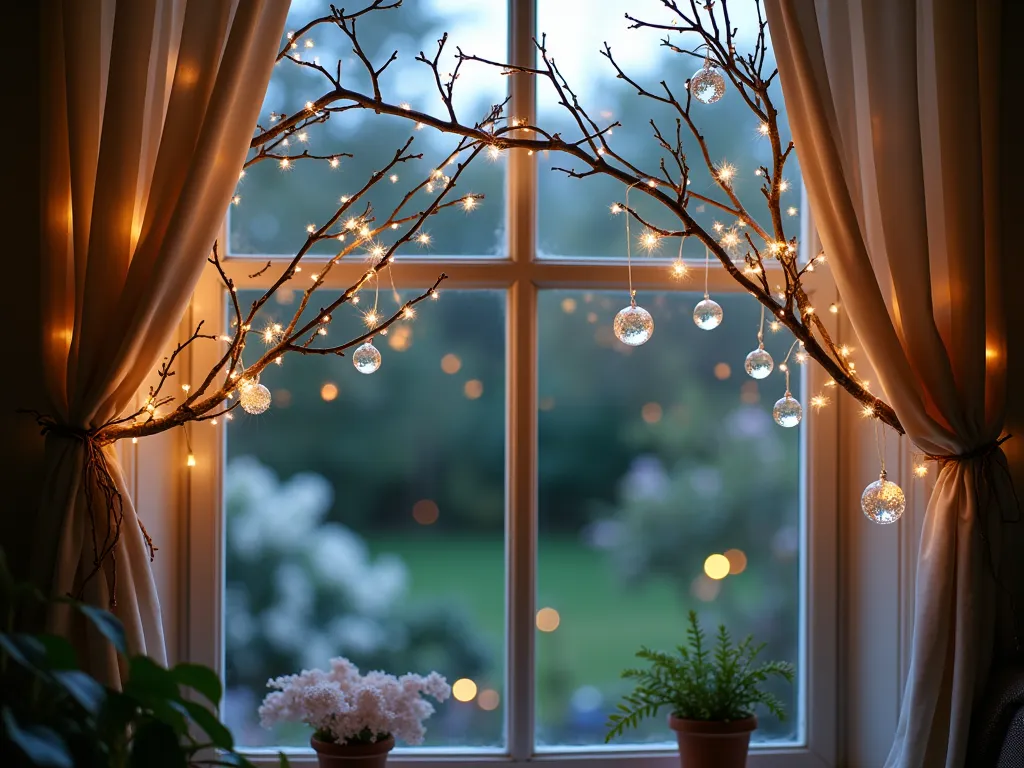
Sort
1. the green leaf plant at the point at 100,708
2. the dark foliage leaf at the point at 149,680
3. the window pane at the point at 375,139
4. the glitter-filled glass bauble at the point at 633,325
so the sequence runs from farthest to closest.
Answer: the window pane at the point at 375,139 → the glitter-filled glass bauble at the point at 633,325 → the dark foliage leaf at the point at 149,680 → the green leaf plant at the point at 100,708

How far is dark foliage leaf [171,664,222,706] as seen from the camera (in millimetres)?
1164

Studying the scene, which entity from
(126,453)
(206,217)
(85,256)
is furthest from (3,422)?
(206,217)

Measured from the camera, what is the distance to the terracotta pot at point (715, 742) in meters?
2.02

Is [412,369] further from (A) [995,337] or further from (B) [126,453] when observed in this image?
(A) [995,337]

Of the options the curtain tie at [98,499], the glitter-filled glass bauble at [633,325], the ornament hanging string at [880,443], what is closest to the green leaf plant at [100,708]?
the curtain tie at [98,499]

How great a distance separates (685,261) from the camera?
2.25 m

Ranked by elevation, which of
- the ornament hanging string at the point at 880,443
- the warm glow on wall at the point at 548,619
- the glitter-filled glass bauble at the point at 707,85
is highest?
the glitter-filled glass bauble at the point at 707,85

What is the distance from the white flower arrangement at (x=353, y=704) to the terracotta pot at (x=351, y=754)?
0.6 inches

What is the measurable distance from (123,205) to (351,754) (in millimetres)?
1208

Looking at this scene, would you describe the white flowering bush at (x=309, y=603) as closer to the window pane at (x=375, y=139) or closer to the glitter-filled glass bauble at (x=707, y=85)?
the window pane at (x=375, y=139)

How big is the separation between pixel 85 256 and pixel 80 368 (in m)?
0.23

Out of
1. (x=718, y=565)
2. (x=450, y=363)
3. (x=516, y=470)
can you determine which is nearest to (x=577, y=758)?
(x=718, y=565)

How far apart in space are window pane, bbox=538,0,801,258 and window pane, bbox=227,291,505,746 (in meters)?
0.30

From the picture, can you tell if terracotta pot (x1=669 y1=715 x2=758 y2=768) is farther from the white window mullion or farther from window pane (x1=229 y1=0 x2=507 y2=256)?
window pane (x1=229 y1=0 x2=507 y2=256)
